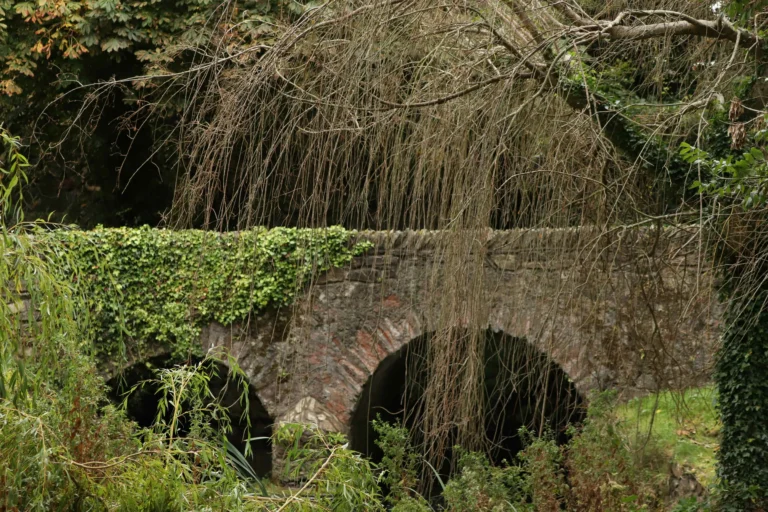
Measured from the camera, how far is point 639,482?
5.29 metres

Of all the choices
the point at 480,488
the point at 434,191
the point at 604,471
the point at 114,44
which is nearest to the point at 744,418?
the point at 604,471

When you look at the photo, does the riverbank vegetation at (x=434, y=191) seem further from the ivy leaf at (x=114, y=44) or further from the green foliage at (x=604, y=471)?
the ivy leaf at (x=114, y=44)

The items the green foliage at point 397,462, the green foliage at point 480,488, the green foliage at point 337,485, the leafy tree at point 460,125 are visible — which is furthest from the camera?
the green foliage at point 397,462

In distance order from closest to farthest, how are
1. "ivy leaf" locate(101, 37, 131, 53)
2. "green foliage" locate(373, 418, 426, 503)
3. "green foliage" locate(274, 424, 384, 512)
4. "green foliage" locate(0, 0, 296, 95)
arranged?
"green foliage" locate(274, 424, 384, 512) → "green foliage" locate(373, 418, 426, 503) → "green foliage" locate(0, 0, 296, 95) → "ivy leaf" locate(101, 37, 131, 53)

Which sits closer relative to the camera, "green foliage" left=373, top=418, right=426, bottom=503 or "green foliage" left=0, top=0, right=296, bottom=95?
"green foliage" left=373, top=418, right=426, bottom=503

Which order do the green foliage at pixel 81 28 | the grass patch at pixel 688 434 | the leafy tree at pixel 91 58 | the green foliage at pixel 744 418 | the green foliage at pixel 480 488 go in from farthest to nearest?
the green foliage at pixel 81 28
the leafy tree at pixel 91 58
the grass patch at pixel 688 434
the green foliage at pixel 480 488
the green foliage at pixel 744 418

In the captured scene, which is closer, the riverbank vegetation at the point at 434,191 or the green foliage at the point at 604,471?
the riverbank vegetation at the point at 434,191

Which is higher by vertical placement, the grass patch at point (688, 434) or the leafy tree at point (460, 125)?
the leafy tree at point (460, 125)

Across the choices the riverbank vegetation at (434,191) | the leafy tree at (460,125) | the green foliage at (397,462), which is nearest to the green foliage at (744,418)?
the riverbank vegetation at (434,191)

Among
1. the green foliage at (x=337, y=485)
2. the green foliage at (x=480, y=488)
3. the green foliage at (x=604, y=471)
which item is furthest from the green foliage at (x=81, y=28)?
the green foliage at (x=337, y=485)

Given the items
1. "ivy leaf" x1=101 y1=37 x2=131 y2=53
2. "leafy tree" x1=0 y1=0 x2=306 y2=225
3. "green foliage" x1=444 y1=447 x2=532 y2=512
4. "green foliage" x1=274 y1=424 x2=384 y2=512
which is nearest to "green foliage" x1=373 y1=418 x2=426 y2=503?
"green foliage" x1=444 y1=447 x2=532 y2=512

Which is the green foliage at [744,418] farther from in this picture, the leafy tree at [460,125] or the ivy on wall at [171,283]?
the ivy on wall at [171,283]

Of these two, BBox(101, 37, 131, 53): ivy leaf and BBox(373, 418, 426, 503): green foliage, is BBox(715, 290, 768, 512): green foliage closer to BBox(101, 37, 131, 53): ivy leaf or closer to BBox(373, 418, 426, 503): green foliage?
BBox(373, 418, 426, 503): green foliage

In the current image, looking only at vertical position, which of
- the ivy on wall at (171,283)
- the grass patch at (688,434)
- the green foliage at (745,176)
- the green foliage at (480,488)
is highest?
the green foliage at (745,176)
